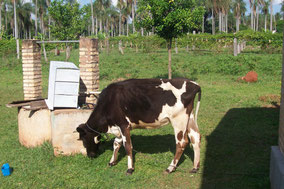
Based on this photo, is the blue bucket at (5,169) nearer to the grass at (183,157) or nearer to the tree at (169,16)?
the grass at (183,157)

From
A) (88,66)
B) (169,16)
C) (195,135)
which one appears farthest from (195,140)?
(169,16)

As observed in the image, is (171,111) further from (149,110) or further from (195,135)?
(195,135)

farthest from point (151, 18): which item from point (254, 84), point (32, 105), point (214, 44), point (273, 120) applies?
point (214, 44)

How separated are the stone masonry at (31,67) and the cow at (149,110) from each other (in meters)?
2.31

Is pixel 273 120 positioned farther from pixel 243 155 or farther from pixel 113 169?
pixel 113 169

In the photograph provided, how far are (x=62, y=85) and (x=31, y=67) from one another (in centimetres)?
148

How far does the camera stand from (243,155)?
21.9 feet

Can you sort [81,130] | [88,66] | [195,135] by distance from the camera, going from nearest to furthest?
[195,135], [81,130], [88,66]

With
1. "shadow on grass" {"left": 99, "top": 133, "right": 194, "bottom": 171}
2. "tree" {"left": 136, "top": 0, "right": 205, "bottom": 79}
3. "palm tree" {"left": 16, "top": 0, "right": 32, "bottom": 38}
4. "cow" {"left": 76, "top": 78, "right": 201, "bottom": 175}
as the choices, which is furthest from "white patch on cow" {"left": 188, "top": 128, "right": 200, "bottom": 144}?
"palm tree" {"left": 16, "top": 0, "right": 32, "bottom": 38}

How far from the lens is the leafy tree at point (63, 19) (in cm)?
2314

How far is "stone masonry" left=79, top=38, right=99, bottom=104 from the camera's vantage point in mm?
7242

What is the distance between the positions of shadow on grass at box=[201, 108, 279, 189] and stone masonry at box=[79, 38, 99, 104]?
2.95 m

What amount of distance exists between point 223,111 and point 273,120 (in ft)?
5.58

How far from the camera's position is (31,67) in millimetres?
7777
